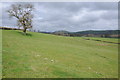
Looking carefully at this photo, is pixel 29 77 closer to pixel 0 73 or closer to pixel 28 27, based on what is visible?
pixel 0 73

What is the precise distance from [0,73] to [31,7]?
4610 centimetres

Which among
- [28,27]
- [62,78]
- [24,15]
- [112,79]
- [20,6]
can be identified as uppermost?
[20,6]

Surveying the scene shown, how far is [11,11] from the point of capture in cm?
4650

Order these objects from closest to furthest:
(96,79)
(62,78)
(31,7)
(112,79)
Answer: (62,78) < (96,79) < (112,79) < (31,7)

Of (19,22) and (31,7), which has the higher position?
(31,7)

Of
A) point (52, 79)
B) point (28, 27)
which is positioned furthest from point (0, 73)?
point (28, 27)

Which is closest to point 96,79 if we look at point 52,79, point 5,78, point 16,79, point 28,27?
point 52,79

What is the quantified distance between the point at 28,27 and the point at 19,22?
429cm

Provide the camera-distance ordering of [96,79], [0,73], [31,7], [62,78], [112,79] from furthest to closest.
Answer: [31,7] < [112,79] < [96,79] < [62,78] < [0,73]

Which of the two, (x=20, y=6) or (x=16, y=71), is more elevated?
(x=20, y=6)

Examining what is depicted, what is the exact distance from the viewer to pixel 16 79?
6.52m

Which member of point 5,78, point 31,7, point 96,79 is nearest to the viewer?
point 5,78

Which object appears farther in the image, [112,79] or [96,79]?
[112,79]

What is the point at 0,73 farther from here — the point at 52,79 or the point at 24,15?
the point at 24,15
